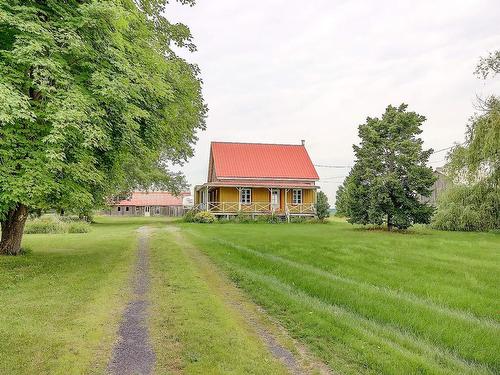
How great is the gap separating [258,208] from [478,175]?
18.6 meters

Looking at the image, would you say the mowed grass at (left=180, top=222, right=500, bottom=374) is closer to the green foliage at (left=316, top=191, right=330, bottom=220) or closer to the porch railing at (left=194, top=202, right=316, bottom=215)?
the porch railing at (left=194, top=202, right=316, bottom=215)

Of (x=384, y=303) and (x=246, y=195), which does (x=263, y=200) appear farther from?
(x=384, y=303)

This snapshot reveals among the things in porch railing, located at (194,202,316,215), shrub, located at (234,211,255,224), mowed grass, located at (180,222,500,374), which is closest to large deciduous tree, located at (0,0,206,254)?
mowed grass, located at (180,222,500,374)

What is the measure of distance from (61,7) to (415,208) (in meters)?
21.9

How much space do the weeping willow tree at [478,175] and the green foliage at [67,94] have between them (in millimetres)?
18023

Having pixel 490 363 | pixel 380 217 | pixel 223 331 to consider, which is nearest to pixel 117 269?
pixel 223 331

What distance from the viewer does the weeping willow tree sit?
2116cm

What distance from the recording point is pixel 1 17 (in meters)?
8.05

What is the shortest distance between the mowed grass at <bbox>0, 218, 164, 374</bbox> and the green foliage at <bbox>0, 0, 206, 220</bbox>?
71.6 inches

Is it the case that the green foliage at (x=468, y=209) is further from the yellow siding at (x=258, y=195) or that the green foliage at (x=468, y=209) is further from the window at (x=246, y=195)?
the window at (x=246, y=195)

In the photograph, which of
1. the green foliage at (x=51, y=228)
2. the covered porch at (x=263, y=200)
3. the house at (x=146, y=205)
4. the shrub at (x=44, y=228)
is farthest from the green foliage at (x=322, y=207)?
the house at (x=146, y=205)

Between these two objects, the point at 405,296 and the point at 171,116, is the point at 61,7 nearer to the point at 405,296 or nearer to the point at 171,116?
the point at 171,116

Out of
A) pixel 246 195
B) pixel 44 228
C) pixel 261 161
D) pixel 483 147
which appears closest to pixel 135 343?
pixel 483 147

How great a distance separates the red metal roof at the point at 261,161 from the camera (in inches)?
1492
